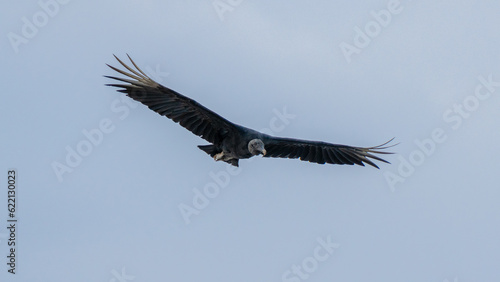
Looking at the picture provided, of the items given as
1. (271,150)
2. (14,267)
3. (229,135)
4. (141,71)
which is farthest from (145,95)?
(14,267)

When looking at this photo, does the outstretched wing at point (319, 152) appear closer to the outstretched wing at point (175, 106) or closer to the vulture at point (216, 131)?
the vulture at point (216, 131)

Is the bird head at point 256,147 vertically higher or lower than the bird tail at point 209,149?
lower

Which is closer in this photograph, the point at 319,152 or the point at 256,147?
the point at 256,147

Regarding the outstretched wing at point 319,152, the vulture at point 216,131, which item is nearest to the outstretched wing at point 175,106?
the vulture at point 216,131

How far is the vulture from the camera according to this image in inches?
941

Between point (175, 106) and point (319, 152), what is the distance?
16.1 ft

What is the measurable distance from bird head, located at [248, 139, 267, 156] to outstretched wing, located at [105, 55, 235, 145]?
2.28 feet

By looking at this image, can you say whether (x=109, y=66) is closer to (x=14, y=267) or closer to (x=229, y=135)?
(x=229, y=135)

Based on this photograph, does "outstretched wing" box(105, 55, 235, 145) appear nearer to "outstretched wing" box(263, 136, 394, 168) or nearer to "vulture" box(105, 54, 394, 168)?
"vulture" box(105, 54, 394, 168)

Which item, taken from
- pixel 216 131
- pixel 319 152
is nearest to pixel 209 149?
pixel 216 131

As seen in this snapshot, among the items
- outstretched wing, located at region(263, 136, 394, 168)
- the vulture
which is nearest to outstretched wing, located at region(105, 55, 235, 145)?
the vulture

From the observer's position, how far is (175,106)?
24.3 metres

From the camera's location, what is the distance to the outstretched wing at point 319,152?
2644 cm

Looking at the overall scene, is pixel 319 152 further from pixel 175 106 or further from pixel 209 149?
pixel 175 106
